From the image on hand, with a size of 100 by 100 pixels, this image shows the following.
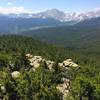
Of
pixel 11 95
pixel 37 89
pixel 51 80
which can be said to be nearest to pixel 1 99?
pixel 11 95

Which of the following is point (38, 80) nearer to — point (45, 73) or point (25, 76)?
point (25, 76)

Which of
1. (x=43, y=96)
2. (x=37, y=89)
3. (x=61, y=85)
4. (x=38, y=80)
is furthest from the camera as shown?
(x=61, y=85)

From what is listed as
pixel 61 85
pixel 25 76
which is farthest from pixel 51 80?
pixel 25 76

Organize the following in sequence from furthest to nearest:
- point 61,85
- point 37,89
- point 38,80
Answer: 1. point 61,85
2. point 38,80
3. point 37,89

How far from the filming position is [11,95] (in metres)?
156

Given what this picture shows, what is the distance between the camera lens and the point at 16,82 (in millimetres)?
169750

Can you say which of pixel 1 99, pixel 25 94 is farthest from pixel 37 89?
pixel 1 99

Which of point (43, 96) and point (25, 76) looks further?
point (25, 76)

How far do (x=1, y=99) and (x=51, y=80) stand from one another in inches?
1586

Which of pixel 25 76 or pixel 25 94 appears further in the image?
pixel 25 76

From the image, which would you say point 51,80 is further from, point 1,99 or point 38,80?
point 1,99

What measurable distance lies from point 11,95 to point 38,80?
834 inches

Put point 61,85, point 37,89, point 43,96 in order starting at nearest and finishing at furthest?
point 43,96, point 37,89, point 61,85

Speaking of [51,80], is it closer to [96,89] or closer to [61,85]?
[61,85]
